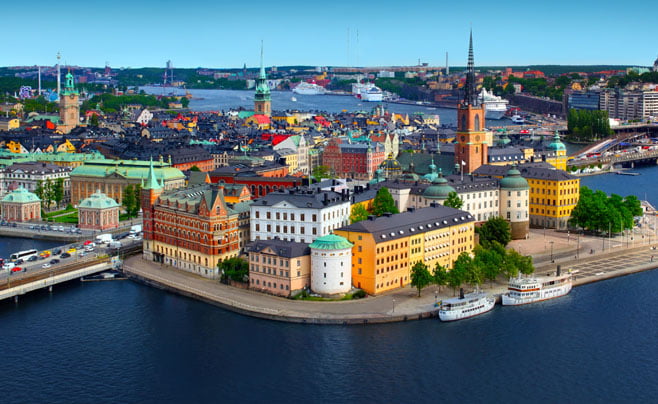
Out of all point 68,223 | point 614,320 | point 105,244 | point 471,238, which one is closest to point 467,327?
point 614,320

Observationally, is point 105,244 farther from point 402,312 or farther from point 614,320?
point 614,320

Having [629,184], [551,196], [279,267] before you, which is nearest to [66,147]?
[551,196]

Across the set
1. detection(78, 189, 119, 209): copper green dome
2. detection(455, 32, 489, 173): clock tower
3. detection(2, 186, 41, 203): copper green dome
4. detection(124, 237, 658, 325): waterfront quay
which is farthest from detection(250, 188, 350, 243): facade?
detection(2, 186, 41, 203): copper green dome

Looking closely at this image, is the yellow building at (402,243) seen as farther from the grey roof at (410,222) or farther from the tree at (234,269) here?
the tree at (234,269)

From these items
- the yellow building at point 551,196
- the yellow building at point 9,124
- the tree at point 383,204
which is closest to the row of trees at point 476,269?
the tree at point 383,204

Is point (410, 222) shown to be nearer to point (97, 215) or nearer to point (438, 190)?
point (438, 190)

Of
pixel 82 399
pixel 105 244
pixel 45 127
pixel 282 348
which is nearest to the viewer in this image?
pixel 82 399
